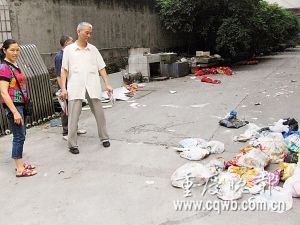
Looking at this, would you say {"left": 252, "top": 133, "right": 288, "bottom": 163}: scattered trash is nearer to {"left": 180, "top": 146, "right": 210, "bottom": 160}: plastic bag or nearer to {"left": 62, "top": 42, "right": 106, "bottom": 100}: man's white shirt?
{"left": 180, "top": 146, "right": 210, "bottom": 160}: plastic bag

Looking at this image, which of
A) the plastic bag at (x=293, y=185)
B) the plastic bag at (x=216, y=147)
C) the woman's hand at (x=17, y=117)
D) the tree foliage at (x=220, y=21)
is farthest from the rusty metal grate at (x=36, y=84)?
the tree foliage at (x=220, y=21)

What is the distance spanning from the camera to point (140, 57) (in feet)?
39.8

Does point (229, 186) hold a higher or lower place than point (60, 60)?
lower

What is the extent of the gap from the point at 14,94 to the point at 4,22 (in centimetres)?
514

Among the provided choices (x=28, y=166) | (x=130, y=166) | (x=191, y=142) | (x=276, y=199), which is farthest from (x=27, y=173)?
(x=276, y=199)

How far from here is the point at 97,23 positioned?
43.5 feet

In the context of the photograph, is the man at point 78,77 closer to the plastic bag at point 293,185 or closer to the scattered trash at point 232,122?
the scattered trash at point 232,122

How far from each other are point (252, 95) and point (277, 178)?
5290 millimetres

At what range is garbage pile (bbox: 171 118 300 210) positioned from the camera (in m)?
4.07

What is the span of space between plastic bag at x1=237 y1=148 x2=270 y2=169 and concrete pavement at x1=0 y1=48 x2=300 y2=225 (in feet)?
1.61

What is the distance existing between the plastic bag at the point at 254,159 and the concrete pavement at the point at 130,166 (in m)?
0.49

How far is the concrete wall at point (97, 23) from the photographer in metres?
10.1

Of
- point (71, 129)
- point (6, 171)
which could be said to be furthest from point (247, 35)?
point (6, 171)

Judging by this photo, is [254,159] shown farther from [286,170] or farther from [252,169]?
[286,170]
